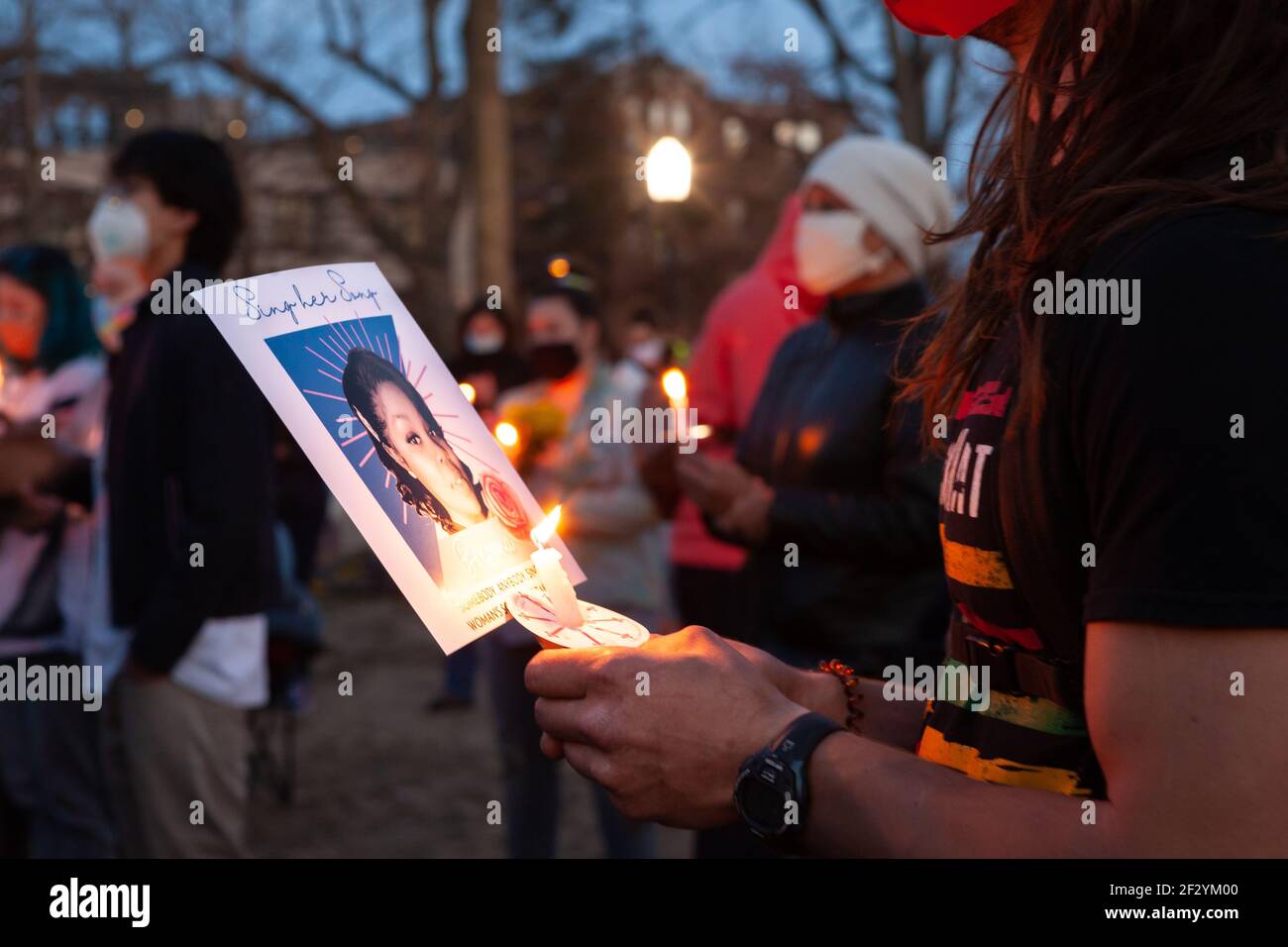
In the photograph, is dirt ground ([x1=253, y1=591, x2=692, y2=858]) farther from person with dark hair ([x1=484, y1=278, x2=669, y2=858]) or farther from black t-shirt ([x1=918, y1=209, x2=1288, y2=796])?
black t-shirt ([x1=918, y1=209, x2=1288, y2=796])

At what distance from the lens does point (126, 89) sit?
1709 cm

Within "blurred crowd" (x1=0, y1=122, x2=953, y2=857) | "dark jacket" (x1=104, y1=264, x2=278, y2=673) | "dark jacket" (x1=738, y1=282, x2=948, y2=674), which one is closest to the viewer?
"dark jacket" (x1=738, y1=282, x2=948, y2=674)

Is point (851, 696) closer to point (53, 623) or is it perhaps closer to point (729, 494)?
point (729, 494)

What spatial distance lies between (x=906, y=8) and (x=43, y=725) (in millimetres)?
3580

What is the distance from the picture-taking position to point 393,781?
6.20 m

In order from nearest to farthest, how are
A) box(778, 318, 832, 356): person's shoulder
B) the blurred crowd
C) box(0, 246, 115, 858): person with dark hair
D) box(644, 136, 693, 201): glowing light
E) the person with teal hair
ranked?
1. the blurred crowd
2. box(778, 318, 832, 356): person's shoulder
3. box(0, 246, 115, 858): person with dark hair
4. the person with teal hair
5. box(644, 136, 693, 201): glowing light

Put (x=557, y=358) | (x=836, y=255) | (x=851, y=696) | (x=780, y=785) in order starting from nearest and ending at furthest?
(x=780, y=785) → (x=851, y=696) → (x=836, y=255) → (x=557, y=358)

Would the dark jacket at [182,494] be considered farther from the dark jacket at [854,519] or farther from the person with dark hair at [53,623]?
the dark jacket at [854,519]

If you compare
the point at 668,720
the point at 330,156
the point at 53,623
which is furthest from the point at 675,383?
the point at 330,156

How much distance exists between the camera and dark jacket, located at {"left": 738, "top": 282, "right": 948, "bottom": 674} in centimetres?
276

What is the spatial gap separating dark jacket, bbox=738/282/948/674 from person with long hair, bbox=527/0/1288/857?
1254 millimetres

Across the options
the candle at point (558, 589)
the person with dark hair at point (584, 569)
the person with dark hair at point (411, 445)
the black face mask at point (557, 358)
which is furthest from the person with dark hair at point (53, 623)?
the candle at point (558, 589)

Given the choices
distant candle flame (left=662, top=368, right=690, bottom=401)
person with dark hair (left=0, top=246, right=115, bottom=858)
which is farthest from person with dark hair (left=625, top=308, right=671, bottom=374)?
distant candle flame (left=662, top=368, right=690, bottom=401)

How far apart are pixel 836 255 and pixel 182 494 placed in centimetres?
186
